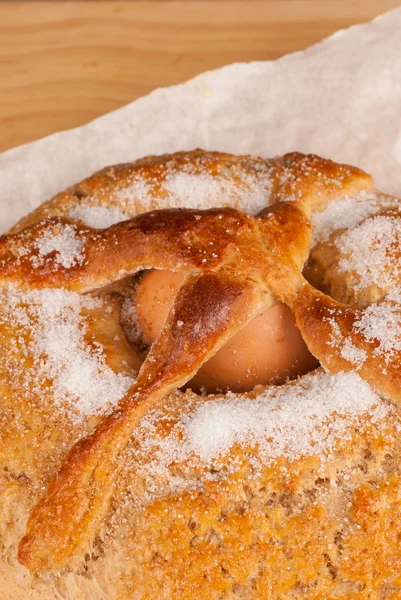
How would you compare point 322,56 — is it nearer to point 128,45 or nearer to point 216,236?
point 128,45

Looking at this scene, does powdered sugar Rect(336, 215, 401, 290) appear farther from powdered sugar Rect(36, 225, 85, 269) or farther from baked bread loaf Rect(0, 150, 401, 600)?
powdered sugar Rect(36, 225, 85, 269)

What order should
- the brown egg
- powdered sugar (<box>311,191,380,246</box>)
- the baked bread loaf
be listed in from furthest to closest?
powdered sugar (<box>311,191,380,246</box>), the brown egg, the baked bread loaf

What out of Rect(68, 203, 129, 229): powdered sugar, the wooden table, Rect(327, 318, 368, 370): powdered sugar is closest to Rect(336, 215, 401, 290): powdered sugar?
Rect(327, 318, 368, 370): powdered sugar

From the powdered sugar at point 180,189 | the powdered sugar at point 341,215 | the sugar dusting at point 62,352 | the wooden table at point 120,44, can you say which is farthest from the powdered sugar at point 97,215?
the wooden table at point 120,44

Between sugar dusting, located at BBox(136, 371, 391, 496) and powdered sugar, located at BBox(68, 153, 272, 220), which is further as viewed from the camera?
powdered sugar, located at BBox(68, 153, 272, 220)

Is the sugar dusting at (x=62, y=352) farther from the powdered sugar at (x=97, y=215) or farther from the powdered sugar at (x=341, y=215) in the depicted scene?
the powdered sugar at (x=341, y=215)

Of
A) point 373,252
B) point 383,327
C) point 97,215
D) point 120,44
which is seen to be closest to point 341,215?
point 373,252
